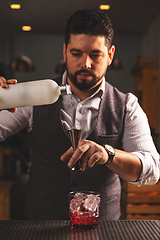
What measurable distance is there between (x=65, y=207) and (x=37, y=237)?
66 cm

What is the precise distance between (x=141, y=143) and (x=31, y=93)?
0.69 m

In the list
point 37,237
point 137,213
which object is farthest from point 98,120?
point 137,213

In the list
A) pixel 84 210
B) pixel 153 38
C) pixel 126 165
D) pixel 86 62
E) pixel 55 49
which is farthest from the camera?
pixel 55 49

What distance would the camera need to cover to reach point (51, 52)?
285 inches

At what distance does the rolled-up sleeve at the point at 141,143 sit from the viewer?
4.62 feet

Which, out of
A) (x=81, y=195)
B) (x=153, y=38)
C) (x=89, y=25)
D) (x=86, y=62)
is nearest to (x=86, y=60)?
(x=86, y=62)

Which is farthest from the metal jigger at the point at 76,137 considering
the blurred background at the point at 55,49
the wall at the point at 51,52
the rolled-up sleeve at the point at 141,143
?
the wall at the point at 51,52

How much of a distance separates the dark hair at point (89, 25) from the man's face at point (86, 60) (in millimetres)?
26

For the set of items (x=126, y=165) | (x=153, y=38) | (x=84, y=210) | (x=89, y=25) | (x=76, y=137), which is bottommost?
(x=84, y=210)

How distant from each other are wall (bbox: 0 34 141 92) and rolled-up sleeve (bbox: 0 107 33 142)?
18.3 ft

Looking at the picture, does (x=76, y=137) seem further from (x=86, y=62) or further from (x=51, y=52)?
(x=51, y=52)

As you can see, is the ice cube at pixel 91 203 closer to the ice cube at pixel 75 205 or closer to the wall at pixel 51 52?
the ice cube at pixel 75 205

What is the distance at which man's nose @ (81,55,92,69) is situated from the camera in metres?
1.49

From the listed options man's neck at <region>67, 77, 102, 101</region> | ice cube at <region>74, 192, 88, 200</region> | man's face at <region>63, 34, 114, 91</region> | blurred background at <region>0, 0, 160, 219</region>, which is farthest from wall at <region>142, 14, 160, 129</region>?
ice cube at <region>74, 192, 88, 200</region>
